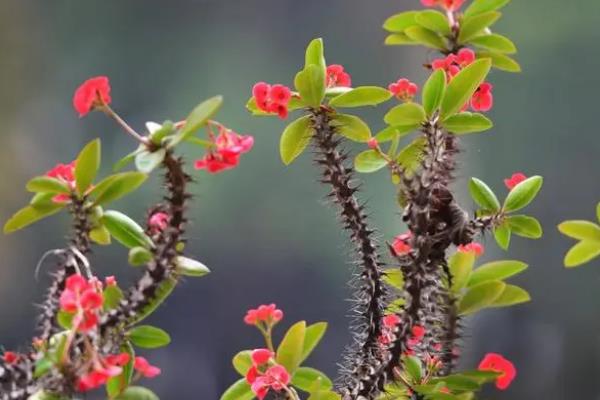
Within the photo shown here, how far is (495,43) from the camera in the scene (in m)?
0.95

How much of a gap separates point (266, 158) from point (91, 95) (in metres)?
1.12

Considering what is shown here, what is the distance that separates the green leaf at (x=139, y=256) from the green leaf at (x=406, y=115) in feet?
1.04

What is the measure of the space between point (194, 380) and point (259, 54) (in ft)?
2.76

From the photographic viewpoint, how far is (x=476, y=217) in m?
0.88

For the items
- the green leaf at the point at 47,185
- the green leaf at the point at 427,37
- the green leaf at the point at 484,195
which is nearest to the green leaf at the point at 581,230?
the green leaf at the point at 484,195

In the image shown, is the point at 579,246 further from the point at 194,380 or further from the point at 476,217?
the point at 194,380

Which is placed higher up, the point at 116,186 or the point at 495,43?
the point at 495,43

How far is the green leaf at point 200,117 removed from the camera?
1.90 ft

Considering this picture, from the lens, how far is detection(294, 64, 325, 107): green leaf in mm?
752

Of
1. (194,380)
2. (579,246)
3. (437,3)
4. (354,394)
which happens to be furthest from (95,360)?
(194,380)

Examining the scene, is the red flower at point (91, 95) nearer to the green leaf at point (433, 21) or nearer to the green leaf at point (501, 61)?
the green leaf at point (433, 21)

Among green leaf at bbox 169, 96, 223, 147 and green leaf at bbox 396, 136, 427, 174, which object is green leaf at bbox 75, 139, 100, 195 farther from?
green leaf at bbox 396, 136, 427, 174

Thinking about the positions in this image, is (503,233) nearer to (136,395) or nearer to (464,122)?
(464,122)

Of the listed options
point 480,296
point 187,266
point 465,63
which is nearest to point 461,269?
point 480,296
